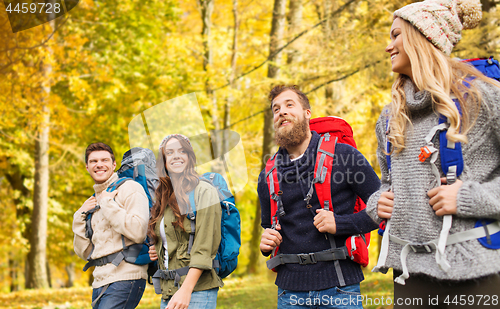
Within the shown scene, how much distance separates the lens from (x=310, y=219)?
285 cm

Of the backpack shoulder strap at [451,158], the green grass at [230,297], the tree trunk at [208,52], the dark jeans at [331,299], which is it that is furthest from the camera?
the tree trunk at [208,52]

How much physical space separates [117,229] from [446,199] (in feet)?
8.58

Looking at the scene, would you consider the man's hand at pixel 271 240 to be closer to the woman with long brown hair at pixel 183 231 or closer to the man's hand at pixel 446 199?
the woman with long brown hair at pixel 183 231

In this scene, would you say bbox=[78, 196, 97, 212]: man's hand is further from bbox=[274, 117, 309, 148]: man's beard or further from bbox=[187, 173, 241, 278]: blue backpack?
bbox=[274, 117, 309, 148]: man's beard

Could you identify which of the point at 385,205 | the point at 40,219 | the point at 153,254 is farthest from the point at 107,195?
the point at 40,219

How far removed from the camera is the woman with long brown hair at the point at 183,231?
2.96 metres

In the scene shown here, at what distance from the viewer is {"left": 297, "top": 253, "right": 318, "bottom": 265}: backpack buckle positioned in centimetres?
275

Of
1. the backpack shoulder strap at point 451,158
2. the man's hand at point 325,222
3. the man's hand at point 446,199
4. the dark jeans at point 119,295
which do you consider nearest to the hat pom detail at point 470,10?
the backpack shoulder strap at point 451,158

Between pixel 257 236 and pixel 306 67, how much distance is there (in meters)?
6.40

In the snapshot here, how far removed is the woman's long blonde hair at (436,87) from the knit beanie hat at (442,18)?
0.04 metres

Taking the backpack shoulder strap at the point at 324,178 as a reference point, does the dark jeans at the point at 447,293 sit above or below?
below

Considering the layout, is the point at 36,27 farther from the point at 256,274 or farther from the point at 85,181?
the point at 256,274

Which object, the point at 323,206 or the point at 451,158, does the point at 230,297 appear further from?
the point at 451,158

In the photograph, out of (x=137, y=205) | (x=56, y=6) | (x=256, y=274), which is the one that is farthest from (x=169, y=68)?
(x=137, y=205)
